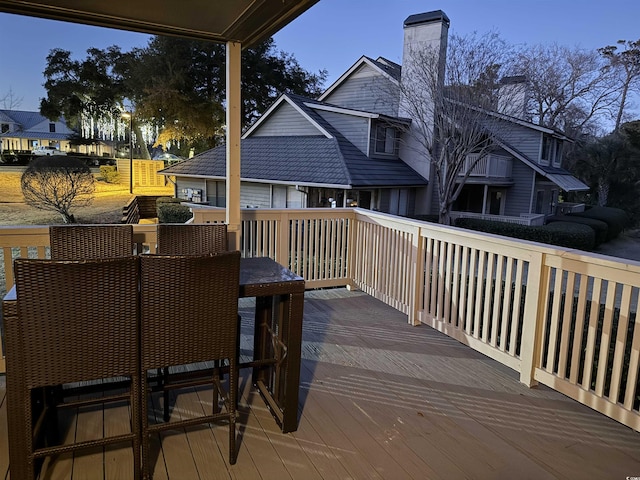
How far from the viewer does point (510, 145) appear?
16.1 meters

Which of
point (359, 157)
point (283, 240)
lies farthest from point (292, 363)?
point (359, 157)

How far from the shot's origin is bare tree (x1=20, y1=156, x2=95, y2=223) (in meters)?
8.43

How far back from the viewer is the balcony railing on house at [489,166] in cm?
1412

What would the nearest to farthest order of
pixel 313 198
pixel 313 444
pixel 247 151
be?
1. pixel 313 444
2. pixel 313 198
3. pixel 247 151

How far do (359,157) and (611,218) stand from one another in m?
11.9

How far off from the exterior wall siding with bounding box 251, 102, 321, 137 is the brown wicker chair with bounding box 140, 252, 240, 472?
1184 centimetres

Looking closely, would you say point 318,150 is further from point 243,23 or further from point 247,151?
point 243,23

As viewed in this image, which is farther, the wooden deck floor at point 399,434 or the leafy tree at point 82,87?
the leafy tree at point 82,87

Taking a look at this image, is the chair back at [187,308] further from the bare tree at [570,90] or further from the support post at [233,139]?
the bare tree at [570,90]

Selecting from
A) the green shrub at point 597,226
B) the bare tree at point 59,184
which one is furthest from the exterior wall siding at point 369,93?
the bare tree at point 59,184

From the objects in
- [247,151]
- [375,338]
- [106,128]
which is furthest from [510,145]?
[375,338]

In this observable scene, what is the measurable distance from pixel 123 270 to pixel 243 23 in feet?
6.65

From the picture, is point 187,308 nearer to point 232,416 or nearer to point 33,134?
point 232,416

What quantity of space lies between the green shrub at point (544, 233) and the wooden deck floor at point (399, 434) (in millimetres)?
10886
